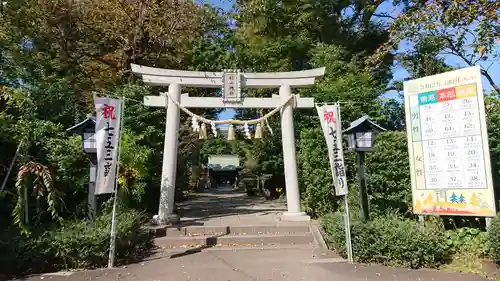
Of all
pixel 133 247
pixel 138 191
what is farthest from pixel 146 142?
pixel 133 247

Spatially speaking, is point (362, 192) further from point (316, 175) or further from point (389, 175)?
point (316, 175)

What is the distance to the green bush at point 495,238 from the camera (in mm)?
5951

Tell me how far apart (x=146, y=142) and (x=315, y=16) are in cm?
910

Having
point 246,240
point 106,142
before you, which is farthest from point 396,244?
point 106,142

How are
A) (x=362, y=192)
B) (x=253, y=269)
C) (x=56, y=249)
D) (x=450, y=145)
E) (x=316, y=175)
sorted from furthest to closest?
(x=316, y=175), (x=362, y=192), (x=450, y=145), (x=253, y=269), (x=56, y=249)

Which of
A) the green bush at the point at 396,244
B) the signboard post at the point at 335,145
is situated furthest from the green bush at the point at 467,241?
the signboard post at the point at 335,145

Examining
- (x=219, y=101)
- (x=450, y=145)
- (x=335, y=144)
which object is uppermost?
(x=219, y=101)

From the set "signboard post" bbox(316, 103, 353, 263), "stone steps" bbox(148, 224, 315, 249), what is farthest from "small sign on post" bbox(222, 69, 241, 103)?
"stone steps" bbox(148, 224, 315, 249)

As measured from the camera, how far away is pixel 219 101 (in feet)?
32.2

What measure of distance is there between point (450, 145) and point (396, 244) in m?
2.10

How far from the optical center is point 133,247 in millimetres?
7422

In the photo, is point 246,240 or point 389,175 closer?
point 246,240

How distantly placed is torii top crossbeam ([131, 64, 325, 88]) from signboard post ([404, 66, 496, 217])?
3270mm

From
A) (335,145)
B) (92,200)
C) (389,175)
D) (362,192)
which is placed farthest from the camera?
(389,175)
